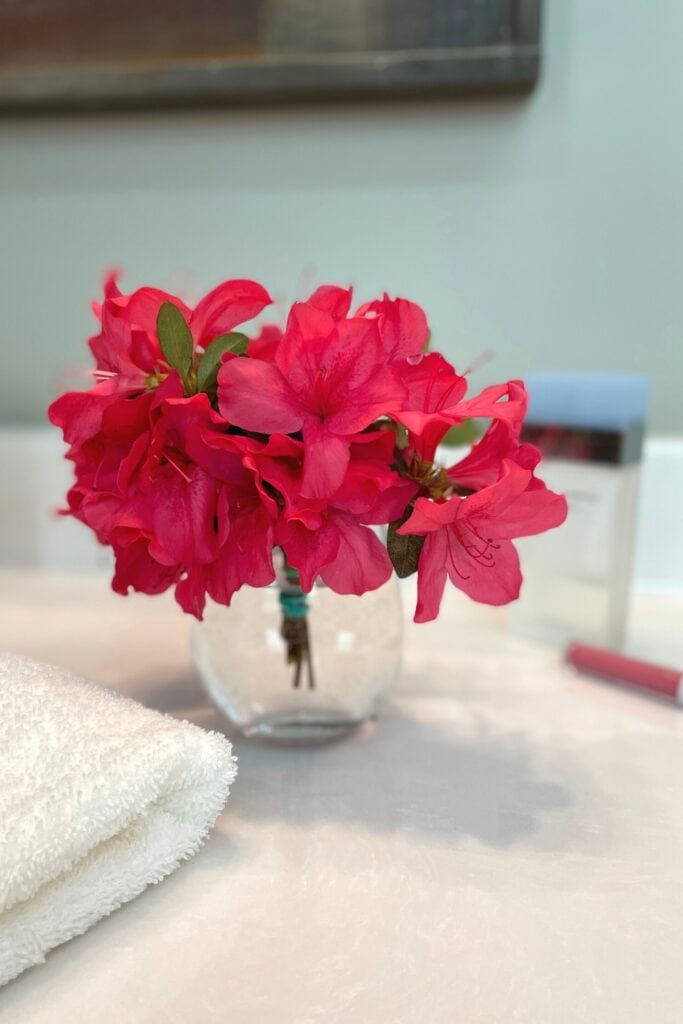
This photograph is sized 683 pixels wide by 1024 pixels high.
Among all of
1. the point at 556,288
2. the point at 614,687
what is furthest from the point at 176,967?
the point at 556,288

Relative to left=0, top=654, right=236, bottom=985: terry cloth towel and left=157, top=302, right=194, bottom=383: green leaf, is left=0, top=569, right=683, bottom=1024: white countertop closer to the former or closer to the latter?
left=0, top=654, right=236, bottom=985: terry cloth towel

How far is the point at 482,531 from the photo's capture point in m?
0.32

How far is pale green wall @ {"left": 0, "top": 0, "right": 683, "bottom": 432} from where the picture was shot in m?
0.68

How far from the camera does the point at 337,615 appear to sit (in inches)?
16.6

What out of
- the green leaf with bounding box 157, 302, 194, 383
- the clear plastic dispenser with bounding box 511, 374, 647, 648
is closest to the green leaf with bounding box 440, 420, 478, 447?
the clear plastic dispenser with bounding box 511, 374, 647, 648

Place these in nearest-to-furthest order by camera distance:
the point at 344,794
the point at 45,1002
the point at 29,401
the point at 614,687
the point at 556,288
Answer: the point at 45,1002 → the point at 344,794 → the point at 614,687 → the point at 556,288 → the point at 29,401

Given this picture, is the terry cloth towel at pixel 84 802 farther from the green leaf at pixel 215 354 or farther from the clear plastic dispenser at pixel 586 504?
the clear plastic dispenser at pixel 586 504

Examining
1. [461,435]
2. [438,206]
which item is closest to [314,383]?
[461,435]

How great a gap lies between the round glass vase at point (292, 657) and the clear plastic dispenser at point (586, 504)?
0.20 metres

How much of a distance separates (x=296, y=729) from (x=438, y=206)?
50 cm

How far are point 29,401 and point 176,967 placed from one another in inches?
25.6

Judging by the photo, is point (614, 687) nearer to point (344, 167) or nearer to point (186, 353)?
point (186, 353)

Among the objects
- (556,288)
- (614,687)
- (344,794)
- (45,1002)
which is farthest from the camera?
(556,288)

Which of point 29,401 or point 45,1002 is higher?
point 29,401
